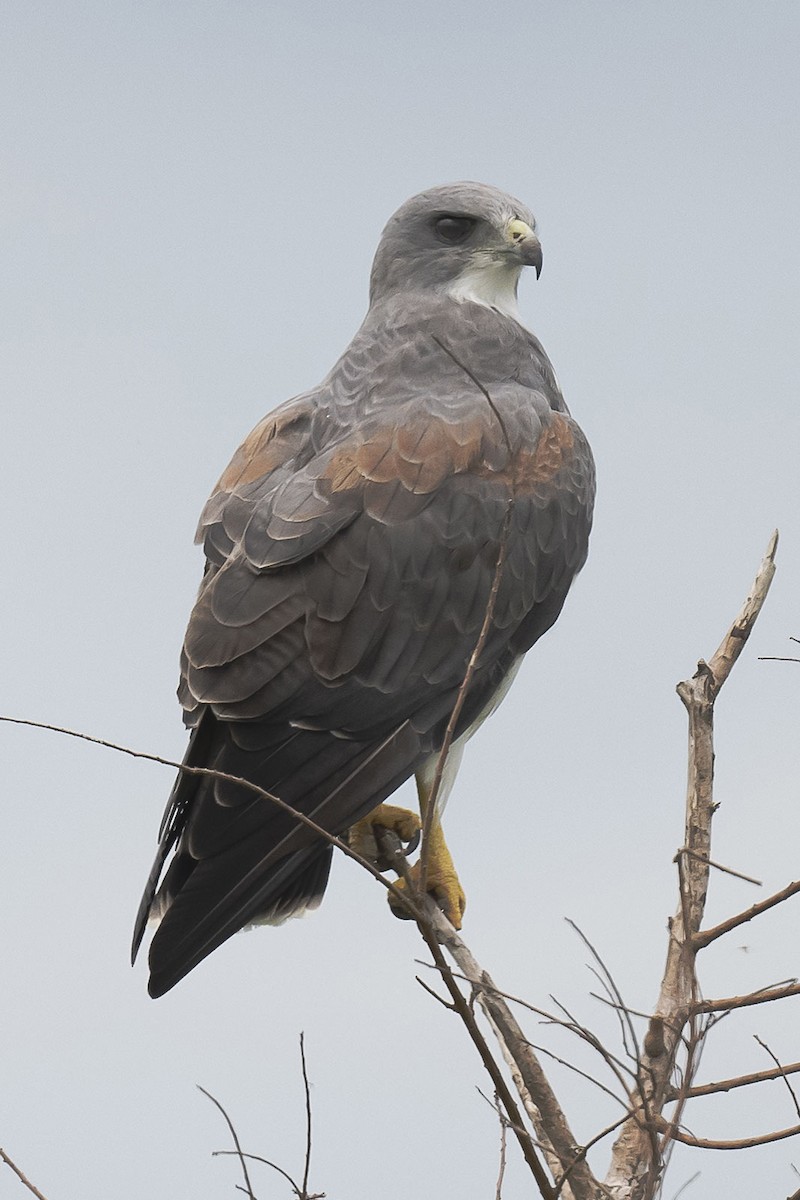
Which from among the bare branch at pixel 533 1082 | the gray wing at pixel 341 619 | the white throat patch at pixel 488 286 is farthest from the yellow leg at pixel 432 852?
the white throat patch at pixel 488 286

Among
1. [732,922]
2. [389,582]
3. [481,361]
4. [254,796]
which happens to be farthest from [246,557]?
[732,922]

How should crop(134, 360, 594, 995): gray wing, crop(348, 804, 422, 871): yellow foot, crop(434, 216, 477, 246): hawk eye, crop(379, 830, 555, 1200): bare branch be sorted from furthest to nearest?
crop(434, 216, 477, 246): hawk eye, crop(348, 804, 422, 871): yellow foot, crop(134, 360, 594, 995): gray wing, crop(379, 830, 555, 1200): bare branch

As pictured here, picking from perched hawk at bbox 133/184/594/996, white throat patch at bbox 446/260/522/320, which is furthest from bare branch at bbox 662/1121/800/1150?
white throat patch at bbox 446/260/522/320

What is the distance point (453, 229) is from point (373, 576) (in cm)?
139

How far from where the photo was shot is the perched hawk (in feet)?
13.2

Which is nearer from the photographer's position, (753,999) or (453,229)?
(753,999)

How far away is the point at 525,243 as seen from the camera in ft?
15.8

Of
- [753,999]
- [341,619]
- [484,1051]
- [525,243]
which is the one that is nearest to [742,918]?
[753,999]

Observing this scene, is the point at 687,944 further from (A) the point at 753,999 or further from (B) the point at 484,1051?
(B) the point at 484,1051

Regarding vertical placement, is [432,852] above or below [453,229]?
below

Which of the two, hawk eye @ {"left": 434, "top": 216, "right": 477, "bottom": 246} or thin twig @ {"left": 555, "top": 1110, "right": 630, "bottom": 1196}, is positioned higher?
hawk eye @ {"left": 434, "top": 216, "right": 477, "bottom": 246}

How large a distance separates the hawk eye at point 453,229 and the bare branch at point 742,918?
2.46m

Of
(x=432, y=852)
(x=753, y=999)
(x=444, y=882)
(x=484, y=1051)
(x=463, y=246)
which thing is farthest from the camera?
(x=463, y=246)

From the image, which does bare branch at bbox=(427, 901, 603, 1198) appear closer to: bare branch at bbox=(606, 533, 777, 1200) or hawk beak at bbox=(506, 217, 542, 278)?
bare branch at bbox=(606, 533, 777, 1200)
